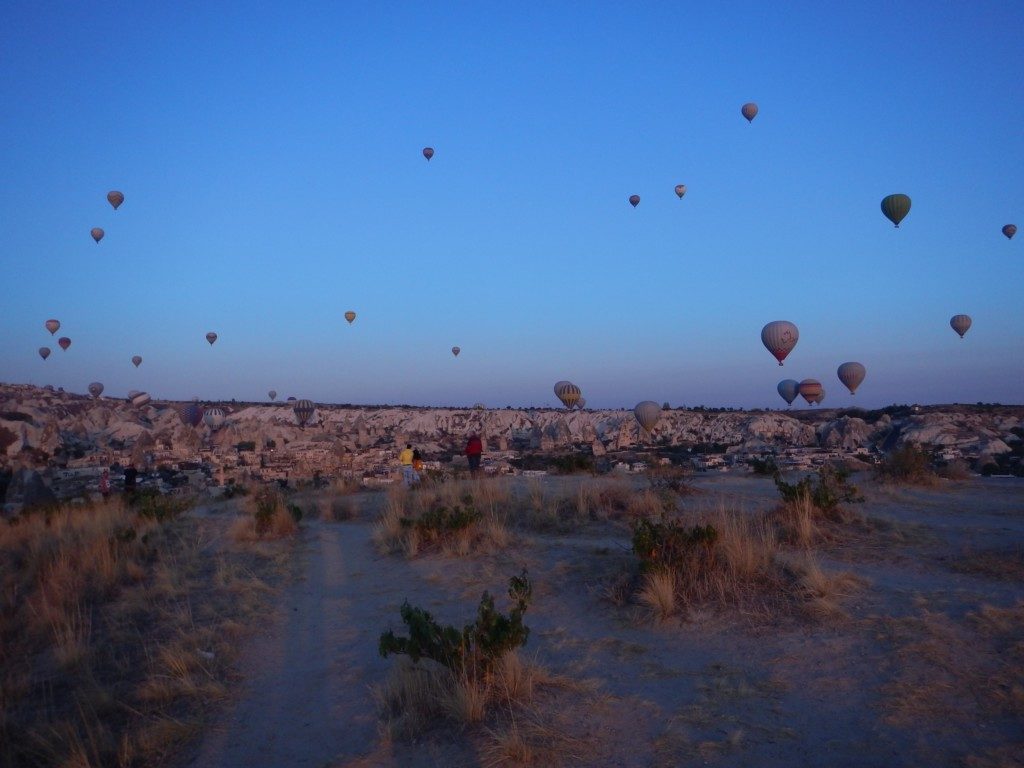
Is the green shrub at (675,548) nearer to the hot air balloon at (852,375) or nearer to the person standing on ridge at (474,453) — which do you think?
the person standing on ridge at (474,453)

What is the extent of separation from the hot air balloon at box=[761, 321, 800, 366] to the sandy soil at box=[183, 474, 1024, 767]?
21863 mm

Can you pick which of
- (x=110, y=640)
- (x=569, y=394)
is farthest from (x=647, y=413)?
(x=110, y=640)

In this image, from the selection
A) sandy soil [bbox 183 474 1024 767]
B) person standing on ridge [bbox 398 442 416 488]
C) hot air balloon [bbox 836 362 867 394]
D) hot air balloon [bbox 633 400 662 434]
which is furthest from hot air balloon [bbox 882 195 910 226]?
sandy soil [bbox 183 474 1024 767]

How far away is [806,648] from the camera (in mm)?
5113

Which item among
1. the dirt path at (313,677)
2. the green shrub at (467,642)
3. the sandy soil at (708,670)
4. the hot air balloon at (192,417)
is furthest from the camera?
the hot air balloon at (192,417)

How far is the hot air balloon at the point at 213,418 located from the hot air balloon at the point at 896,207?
149 ft

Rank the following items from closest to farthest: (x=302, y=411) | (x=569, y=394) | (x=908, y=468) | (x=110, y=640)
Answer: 1. (x=110, y=640)
2. (x=908, y=468)
3. (x=569, y=394)
4. (x=302, y=411)

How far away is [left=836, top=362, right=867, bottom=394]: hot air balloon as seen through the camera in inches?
1375

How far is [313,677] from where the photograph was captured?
543cm

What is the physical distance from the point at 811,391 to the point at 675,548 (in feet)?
122

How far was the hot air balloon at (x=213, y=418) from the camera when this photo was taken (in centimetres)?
5412

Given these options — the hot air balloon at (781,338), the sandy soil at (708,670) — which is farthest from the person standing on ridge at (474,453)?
the hot air balloon at (781,338)

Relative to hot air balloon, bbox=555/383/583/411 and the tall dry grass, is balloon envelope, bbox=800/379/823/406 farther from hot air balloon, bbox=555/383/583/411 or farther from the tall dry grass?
the tall dry grass

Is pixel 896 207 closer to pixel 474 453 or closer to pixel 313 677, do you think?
pixel 474 453
